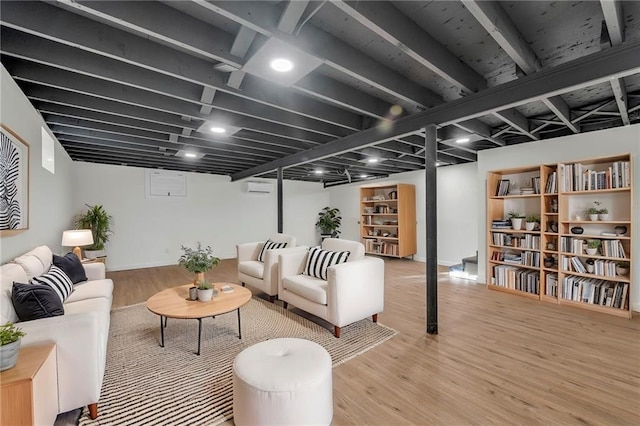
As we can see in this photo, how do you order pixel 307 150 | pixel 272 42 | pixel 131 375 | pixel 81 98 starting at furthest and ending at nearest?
pixel 307 150, pixel 81 98, pixel 131 375, pixel 272 42

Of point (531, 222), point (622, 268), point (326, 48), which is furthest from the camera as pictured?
point (531, 222)

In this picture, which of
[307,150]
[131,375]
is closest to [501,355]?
[131,375]

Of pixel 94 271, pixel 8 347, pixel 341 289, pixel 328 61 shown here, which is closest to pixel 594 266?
pixel 341 289

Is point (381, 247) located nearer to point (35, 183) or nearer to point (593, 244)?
point (593, 244)

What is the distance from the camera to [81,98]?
2834 millimetres

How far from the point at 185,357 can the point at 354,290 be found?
1612 millimetres

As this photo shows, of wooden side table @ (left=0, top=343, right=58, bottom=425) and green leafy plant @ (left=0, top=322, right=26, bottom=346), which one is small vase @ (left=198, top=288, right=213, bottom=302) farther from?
green leafy plant @ (left=0, top=322, right=26, bottom=346)

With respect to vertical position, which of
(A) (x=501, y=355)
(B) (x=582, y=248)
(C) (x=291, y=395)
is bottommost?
(A) (x=501, y=355)

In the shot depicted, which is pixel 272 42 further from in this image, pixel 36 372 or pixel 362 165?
pixel 362 165

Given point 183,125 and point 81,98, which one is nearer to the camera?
point 81,98

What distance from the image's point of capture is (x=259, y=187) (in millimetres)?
7855

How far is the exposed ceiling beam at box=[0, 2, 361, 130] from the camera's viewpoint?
1.66 meters

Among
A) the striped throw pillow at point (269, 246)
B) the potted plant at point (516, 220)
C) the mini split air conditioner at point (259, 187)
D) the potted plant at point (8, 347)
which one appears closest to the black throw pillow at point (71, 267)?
the potted plant at point (8, 347)

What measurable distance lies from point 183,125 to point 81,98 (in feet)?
3.07
